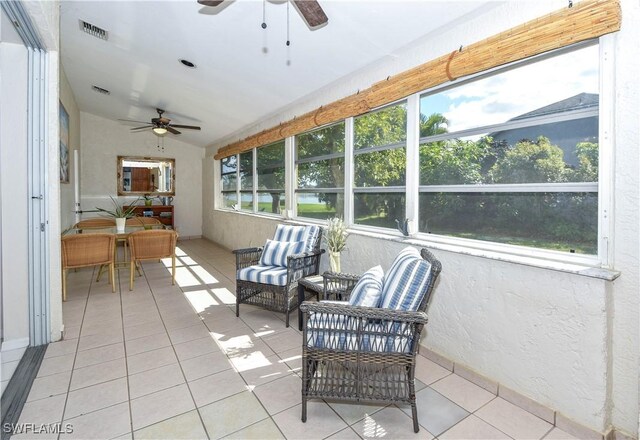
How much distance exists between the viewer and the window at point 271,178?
5.12 metres

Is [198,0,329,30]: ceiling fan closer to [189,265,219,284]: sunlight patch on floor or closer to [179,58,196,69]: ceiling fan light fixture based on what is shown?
[179,58,196,69]: ceiling fan light fixture

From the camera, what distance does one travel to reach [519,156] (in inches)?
80.9

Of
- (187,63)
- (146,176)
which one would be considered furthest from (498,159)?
(146,176)

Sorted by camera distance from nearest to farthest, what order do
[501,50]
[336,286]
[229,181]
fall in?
1. [501,50]
2. [336,286]
3. [229,181]

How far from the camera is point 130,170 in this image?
26.0ft

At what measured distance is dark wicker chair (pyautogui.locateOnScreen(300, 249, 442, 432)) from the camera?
1701 millimetres

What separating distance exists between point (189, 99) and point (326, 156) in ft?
9.05

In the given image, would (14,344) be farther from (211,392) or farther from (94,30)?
(94,30)

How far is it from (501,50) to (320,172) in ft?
8.09

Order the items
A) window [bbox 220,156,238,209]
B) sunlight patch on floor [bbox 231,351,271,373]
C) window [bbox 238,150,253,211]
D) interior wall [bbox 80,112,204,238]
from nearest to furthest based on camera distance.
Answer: sunlight patch on floor [bbox 231,351,271,373]
window [bbox 238,150,253,211]
window [bbox 220,156,238,209]
interior wall [bbox 80,112,204,238]

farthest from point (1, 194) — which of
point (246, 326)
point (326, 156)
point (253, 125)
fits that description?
point (253, 125)

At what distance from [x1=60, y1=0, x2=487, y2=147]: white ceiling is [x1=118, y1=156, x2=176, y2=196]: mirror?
2.87m

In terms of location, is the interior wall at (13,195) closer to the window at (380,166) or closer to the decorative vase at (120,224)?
the decorative vase at (120,224)

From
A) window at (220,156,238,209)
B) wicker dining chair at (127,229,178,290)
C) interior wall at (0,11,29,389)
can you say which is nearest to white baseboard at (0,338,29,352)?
interior wall at (0,11,29,389)
